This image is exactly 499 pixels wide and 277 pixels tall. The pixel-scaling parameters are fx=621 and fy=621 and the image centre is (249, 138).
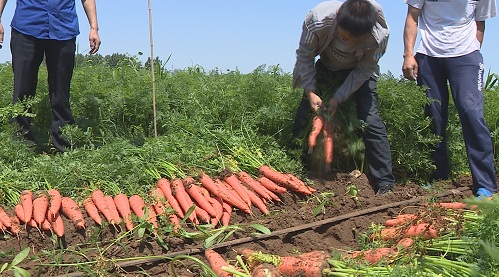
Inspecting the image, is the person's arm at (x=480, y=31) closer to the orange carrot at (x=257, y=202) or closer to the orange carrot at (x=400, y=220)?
the orange carrot at (x=400, y=220)

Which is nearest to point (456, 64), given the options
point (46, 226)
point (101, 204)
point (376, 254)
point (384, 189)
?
point (384, 189)

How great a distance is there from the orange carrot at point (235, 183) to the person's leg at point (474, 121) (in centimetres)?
190

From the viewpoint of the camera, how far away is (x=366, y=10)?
4.48m

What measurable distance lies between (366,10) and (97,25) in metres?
2.54

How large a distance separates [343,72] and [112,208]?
236 cm

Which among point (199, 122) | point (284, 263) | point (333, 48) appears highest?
point (333, 48)

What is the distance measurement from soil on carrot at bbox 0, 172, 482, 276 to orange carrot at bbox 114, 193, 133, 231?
56 millimetres

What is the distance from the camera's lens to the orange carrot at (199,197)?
170 inches

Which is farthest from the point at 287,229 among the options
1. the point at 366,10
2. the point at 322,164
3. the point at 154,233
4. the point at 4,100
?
the point at 4,100

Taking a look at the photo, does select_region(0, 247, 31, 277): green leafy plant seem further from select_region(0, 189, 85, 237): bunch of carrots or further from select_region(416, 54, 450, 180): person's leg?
select_region(416, 54, 450, 180): person's leg

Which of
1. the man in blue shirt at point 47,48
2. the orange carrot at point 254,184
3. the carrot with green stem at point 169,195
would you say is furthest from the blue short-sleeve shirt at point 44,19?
the orange carrot at point 254,184

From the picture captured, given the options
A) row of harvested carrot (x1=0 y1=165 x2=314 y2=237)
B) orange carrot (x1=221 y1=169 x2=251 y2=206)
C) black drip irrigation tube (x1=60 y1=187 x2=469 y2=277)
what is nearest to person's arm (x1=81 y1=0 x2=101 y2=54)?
row of harvested carrot (x1=0 y1=165 x2=314 y2=237)

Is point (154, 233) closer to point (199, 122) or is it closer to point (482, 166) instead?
point (199, 122)

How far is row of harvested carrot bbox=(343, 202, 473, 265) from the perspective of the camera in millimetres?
3420
